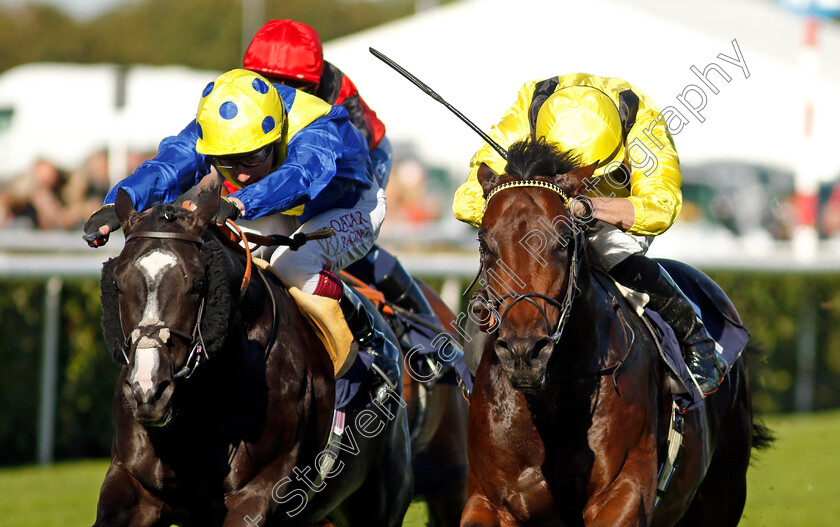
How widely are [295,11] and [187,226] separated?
162 feet

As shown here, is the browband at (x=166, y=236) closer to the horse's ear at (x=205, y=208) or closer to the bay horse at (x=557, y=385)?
the horse's ear at (x=205, y=208)

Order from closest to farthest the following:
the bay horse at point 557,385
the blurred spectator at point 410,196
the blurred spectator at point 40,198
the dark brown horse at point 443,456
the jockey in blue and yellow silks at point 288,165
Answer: the bay horse at point 557,385, the jockey in blue and yellow silks at point 288,165, the dark brown horse at point 443,456, the blurred spectator at point 40,198, the blurred spectator at point 410,196

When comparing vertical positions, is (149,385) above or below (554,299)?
below

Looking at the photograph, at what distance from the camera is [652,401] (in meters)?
3.94

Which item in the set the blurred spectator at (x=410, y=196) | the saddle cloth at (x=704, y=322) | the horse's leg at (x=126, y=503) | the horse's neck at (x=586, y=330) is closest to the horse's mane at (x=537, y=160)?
the horse's neck at (x=586, y=330)

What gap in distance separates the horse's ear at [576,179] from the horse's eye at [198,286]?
1134 millimetres

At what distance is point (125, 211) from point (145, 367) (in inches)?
23.6

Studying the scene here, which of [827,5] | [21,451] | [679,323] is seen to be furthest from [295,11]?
[679,323]

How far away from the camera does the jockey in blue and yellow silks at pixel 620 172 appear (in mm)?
3838

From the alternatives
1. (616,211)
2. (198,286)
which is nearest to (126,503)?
(198,286)

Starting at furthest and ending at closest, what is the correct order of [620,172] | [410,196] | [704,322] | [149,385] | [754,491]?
[410,196]
[754,491]
[704,322]
[620,172]
[149,385]

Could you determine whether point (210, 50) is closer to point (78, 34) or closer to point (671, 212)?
point (78, 34)

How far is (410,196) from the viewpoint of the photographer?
13.5 m

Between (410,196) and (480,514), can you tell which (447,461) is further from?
(410,196)
